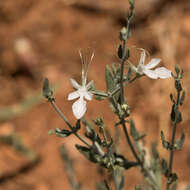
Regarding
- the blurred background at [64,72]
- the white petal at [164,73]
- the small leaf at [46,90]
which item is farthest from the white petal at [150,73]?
the blurred background at [64,72]

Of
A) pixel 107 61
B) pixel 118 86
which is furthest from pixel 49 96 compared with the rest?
pixel 107 61

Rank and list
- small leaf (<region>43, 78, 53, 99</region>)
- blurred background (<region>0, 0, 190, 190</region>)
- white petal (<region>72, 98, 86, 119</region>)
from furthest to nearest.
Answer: blurred background (<region>0, 0, 190, 190</region>), small leaf (<region>43, 78, 53, 99</region>), white petal (<region>72, 98, 86, 119</region>)

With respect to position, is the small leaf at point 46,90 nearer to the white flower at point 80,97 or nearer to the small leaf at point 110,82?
the white flower at point 80,97

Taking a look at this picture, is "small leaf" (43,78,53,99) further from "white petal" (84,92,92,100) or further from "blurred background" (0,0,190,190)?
"blurred background" (0,0,190,190)

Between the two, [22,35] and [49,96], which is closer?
[49,96]

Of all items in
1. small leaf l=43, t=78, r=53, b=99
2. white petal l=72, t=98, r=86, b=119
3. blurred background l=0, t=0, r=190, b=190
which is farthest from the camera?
blurred background l=0, t=0, r=190, b=190

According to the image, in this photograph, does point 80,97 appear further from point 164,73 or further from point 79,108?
point 164,73

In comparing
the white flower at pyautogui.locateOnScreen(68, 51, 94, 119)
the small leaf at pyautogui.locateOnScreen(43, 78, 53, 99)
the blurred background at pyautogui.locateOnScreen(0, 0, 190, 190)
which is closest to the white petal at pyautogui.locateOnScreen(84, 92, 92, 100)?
the white flower at pyautogui.locateOnScreen(68, 51, 94, 119)

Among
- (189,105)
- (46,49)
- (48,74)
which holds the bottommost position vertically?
(189,105)

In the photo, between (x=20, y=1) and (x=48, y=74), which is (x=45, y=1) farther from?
(x=48, y=74)
